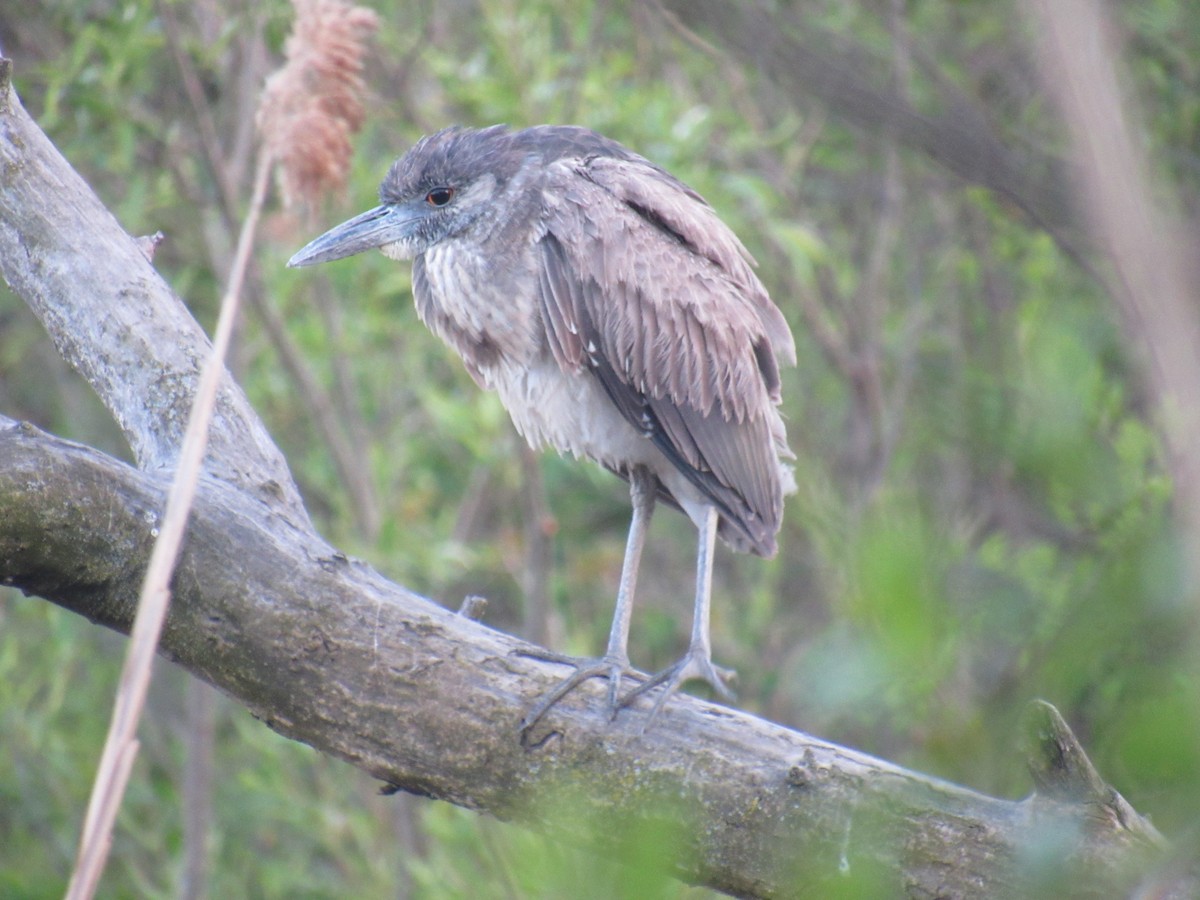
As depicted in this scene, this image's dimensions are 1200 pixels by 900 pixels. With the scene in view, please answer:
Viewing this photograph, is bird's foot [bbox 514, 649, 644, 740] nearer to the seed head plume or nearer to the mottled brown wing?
the mottled brown wing

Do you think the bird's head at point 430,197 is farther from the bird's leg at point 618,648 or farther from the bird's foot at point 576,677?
the bird's foot at point 576,677

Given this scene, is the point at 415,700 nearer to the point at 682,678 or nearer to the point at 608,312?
the point at 682,678

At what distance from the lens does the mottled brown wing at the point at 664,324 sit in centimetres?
314

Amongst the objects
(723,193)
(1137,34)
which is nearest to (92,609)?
(723,193)

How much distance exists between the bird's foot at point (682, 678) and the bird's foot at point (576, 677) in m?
0.05

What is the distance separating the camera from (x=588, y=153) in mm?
3369

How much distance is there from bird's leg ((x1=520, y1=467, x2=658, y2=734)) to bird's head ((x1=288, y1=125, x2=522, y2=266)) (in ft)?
2.91

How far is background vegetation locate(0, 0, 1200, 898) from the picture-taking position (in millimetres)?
4395

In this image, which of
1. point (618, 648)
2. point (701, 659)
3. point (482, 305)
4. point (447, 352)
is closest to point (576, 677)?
point (618, 648)

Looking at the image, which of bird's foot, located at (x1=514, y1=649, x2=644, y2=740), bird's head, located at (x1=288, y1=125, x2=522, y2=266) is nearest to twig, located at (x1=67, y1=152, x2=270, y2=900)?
bird's foot, located at (x1=514, y1=649, x2=644, y2=740)

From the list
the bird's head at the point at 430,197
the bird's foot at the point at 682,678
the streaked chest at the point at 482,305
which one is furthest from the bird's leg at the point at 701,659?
the bird's head at the point at 430,197

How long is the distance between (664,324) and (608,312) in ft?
0.56

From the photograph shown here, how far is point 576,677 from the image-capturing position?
2.43 m

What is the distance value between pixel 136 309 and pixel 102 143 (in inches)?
81.2
